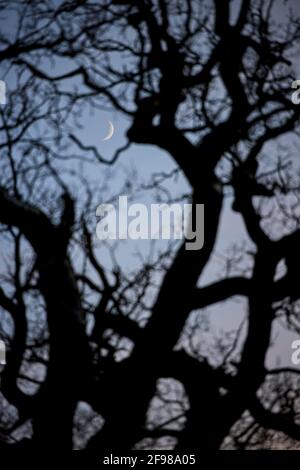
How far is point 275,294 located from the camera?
4.13 m

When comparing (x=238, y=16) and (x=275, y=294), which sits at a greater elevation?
(x=238, y=16)

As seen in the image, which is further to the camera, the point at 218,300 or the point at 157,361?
the point at 218,300

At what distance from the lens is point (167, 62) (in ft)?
16.2

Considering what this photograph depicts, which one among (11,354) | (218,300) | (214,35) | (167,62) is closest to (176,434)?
(218,300)

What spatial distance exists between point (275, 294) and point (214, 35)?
3026 millimetres
